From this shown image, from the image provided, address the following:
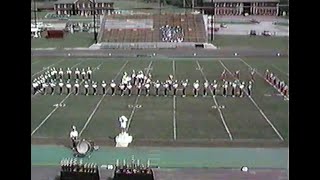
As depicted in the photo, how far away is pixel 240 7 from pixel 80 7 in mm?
14200

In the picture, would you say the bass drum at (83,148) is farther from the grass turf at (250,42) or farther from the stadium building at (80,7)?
the stadium building at (80,7)

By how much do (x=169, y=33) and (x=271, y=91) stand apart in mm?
16613

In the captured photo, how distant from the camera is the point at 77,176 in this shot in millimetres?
6684

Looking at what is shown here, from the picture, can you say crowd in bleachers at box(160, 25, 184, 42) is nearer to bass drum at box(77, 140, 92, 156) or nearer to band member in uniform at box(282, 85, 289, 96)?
band member in uniform at box(282, 85, 289, 96)

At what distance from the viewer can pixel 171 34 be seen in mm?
30922

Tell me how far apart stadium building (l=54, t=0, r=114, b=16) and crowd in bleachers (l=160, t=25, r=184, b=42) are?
1650 cm

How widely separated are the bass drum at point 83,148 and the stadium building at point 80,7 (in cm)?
3950

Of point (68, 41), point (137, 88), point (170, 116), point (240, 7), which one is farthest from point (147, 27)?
point (170, 116)

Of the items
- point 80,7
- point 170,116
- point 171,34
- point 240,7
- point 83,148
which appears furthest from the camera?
point 240,7

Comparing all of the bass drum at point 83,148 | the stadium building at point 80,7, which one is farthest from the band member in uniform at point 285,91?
the stadium building at point 80,7

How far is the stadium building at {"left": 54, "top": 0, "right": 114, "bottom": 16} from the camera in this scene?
47375 mm

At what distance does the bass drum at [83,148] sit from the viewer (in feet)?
27.1

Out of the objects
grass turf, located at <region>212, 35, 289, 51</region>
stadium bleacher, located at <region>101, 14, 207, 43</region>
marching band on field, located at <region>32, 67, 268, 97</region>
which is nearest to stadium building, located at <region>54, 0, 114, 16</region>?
stadium bleacher, located at <region>101, 14, 207, 43</region>

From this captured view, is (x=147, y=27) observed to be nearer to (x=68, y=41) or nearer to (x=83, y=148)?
(x=68, y=41)
